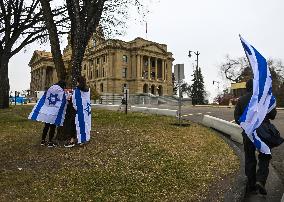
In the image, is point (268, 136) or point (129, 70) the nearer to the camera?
point (268, 136)

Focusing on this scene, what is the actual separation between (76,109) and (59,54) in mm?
1952

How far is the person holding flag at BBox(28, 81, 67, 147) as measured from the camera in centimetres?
933

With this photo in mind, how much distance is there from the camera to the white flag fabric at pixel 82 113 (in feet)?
29.5

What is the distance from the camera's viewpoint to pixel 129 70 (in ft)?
328

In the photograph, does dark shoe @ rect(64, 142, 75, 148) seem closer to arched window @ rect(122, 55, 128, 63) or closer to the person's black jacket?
the person's black jacket

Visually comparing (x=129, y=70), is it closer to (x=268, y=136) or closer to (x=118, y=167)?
(x=118, y=167)

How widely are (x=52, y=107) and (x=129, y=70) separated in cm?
9092

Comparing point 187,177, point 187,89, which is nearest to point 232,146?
point 187,177

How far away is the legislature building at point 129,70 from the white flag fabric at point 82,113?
8056 cm

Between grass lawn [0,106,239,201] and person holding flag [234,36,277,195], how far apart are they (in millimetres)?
814

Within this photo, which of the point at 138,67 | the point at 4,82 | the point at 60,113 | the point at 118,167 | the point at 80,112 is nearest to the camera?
the point at 118,167

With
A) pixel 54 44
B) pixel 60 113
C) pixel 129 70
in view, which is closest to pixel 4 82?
pixel 54 44

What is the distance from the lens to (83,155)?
806 cm

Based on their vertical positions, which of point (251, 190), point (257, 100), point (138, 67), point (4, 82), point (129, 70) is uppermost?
point (138, 67)
